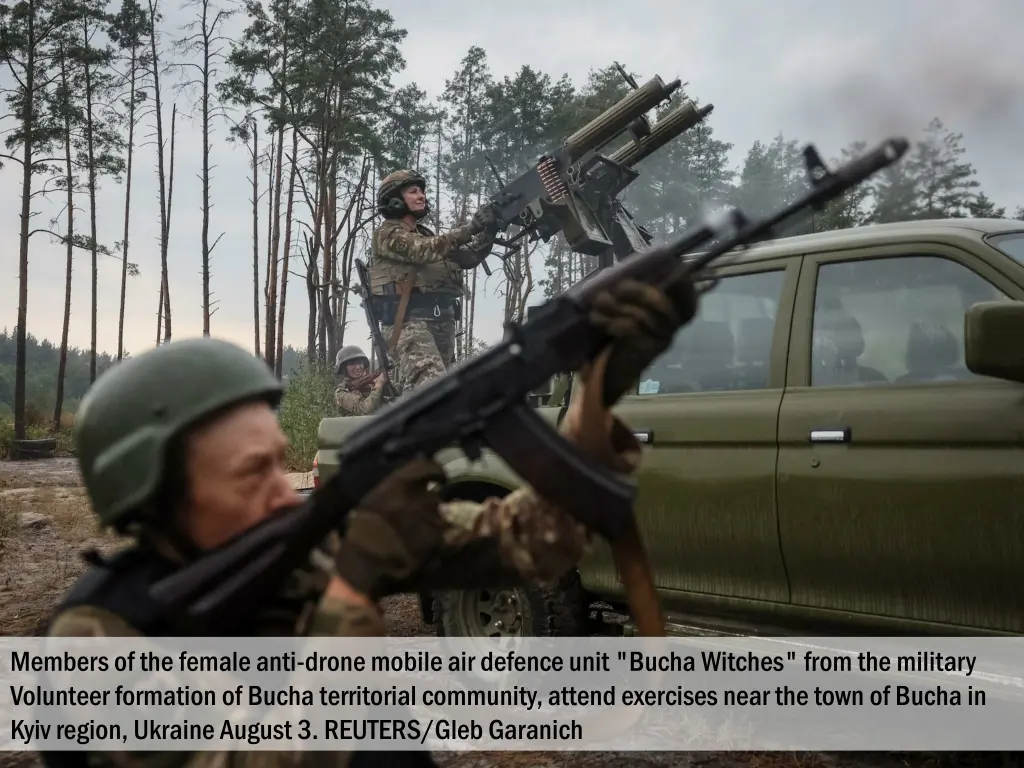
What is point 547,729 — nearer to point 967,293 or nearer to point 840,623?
point 840,623

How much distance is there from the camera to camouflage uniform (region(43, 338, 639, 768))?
1.46 m

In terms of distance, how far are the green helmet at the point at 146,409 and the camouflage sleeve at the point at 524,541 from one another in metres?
0.41

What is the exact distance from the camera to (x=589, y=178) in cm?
772

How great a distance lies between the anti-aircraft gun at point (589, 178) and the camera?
7.62 metres

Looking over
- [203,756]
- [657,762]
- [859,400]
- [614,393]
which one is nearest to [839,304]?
[859,400]

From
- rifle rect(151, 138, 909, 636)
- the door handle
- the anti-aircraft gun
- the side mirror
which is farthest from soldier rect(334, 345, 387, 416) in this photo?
rifle rect(151, 138, 909, 636)

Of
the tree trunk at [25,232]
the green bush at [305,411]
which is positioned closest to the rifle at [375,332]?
the green bush at [305,411]

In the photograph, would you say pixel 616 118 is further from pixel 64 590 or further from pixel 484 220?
pixel 64 590

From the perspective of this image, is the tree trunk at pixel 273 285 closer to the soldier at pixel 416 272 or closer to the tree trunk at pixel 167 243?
the tree trunk at pixel 167 243

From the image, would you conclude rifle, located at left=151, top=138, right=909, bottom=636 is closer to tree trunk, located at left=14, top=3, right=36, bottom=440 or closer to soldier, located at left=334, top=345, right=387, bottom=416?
soldier, located at left=334, top=345, right=387, bottom=416

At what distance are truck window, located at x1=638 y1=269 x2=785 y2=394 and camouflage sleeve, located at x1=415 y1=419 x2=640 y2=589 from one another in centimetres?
237

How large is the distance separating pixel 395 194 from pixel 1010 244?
546cm

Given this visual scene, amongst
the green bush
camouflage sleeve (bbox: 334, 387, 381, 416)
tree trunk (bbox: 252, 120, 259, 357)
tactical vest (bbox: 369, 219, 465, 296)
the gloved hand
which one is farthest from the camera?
tree trunk (bbox: 252, 120, 259, 357)

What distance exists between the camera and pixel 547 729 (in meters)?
4.02
